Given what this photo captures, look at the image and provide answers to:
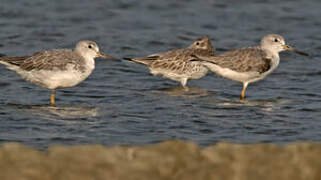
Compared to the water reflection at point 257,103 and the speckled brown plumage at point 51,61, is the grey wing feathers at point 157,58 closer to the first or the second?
the water reflection at point 257,103

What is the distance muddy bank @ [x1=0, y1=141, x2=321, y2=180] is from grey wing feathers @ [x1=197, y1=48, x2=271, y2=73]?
262 inches

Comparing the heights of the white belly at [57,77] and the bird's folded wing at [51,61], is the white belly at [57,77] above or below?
below

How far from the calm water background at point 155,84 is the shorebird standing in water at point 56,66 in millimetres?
439

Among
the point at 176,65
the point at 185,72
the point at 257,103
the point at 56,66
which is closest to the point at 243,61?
the point at 257,103

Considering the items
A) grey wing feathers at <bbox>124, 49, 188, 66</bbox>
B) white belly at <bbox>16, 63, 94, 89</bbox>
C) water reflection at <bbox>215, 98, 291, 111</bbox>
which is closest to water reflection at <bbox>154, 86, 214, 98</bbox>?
grey wing feathers at <bbox>124, 49, 188, 66</bbox>

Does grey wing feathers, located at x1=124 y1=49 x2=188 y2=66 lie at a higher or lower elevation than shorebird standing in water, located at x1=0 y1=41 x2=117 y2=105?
lower

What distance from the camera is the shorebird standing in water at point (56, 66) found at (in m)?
12.1

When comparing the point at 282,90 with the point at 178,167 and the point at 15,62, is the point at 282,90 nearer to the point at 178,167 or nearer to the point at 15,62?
the point at 15,62

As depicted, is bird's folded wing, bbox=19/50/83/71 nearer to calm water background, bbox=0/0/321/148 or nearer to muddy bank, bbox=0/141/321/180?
calm water background, bbox=0/0/321/148

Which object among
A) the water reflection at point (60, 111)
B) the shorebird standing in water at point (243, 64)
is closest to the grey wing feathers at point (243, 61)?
the shorebird standing in water at point (243, 64)

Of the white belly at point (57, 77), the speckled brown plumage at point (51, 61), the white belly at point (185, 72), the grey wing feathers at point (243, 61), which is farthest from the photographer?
the white belly at point (185, 72)

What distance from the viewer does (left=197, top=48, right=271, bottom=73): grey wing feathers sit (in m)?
13.2

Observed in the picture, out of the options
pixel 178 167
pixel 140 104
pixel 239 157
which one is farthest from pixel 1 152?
pixel 140 104

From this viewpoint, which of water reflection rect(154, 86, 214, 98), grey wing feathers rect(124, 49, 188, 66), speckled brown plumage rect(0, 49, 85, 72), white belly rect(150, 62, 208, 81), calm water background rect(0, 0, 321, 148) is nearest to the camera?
calm water background rect(0, 0, 321, 148)
